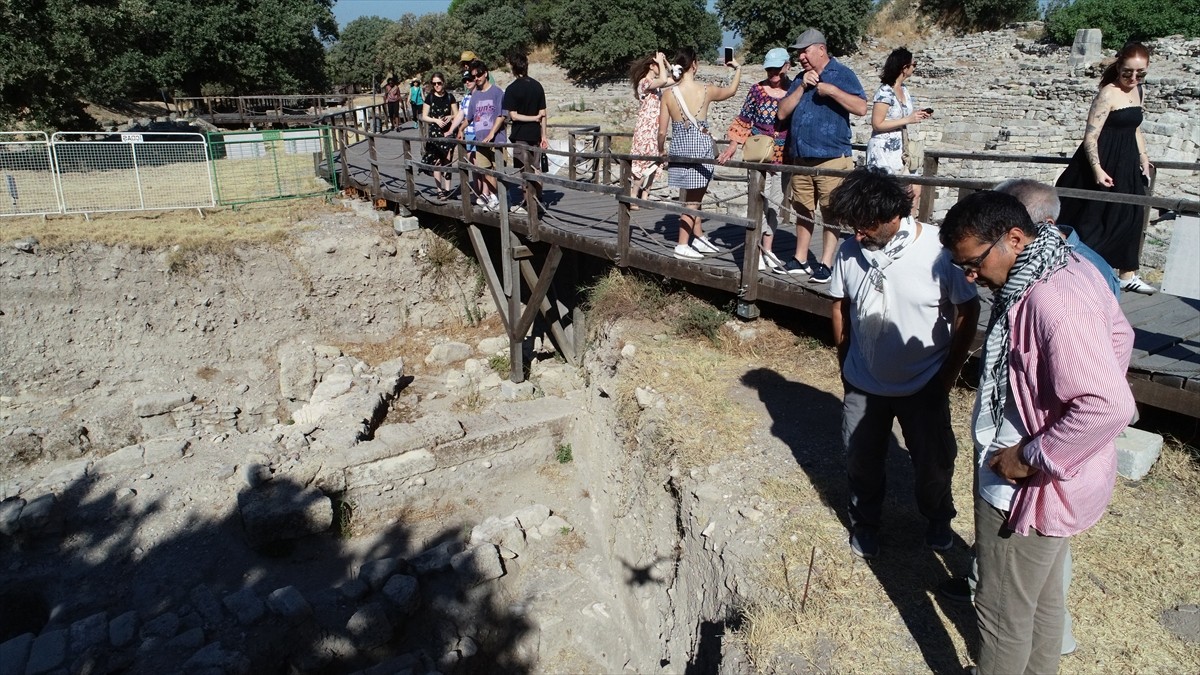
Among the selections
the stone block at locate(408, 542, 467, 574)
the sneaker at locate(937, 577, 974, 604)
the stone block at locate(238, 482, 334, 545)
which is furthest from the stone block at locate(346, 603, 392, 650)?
the sneaker at locate(937, 577, 974, 604)

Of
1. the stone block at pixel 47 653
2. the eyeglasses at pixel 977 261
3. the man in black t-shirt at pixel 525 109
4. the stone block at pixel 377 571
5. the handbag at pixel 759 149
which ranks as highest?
the man in black t-shirt at pixel 525 109

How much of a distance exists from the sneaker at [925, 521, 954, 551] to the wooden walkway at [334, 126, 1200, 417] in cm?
152

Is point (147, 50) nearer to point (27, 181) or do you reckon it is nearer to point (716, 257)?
point (27, 181)

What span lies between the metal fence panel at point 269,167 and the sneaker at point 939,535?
11487 millimetres

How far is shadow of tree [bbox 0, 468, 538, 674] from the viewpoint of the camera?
5.24 metres

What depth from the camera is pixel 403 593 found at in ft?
18.9

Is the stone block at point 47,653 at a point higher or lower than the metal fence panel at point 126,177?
lower

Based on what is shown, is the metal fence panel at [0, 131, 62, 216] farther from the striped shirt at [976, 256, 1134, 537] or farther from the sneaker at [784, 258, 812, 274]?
the striped shirt at [976, 256, 1134, 537]

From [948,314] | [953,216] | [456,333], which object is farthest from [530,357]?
[953,216]

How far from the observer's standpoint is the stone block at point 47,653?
4879 millimetres

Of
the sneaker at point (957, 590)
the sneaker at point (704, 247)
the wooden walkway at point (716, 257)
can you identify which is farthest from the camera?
the sneaker at point (704, 247)

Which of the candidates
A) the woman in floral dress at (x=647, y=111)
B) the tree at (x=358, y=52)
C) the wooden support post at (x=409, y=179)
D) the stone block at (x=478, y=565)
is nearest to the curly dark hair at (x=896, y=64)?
the woman in floral dress at (x=647, y=111)

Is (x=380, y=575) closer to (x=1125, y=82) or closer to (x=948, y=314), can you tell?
(x=948, y=314)

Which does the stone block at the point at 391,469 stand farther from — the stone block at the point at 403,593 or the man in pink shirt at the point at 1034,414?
the man in pink shirt at the point at 1034,414
